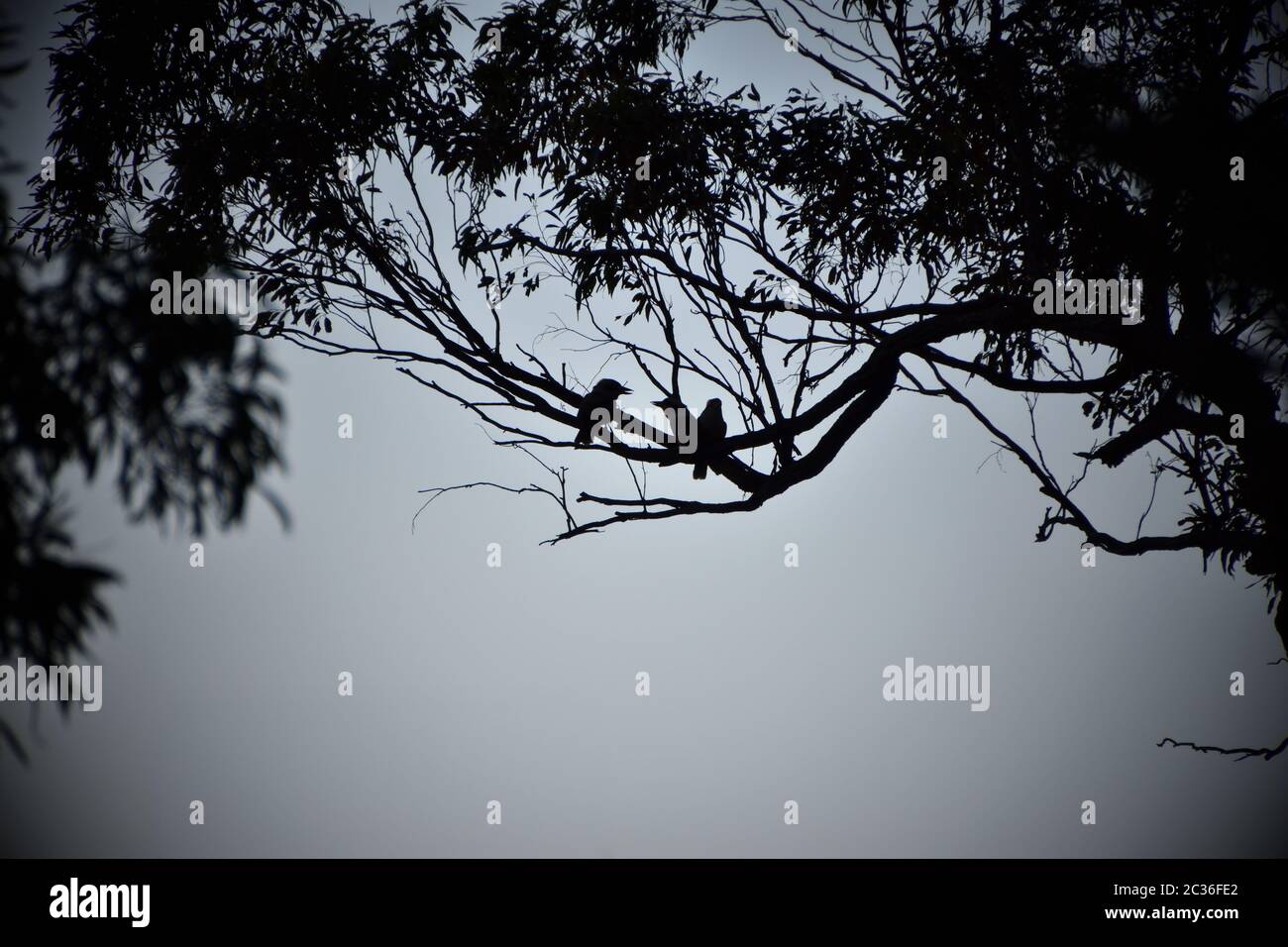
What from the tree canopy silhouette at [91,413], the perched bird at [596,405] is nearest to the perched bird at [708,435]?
the perched bird at [596,405]

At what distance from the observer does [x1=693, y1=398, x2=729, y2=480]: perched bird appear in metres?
4.09

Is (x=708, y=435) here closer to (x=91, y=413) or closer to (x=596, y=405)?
(x=596, y=405)

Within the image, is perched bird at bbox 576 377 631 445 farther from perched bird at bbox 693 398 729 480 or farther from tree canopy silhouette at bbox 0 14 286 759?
tree canopy silhouette at bbox 0 14 286 759

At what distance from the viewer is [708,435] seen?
4191 millimetres

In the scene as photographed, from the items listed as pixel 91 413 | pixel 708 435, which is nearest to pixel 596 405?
pixel 708 435

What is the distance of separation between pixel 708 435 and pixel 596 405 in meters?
0.51

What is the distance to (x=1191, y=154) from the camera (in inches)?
94.2

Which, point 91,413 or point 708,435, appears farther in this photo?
point 708,435

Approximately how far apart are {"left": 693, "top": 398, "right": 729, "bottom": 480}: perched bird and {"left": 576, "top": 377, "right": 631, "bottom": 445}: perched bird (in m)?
0.39

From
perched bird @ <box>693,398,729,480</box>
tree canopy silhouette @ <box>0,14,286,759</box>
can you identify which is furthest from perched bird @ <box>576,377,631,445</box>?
tree canopy silhouette @ <box>0,14,286,759</box>

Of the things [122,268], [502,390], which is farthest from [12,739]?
[502,390]

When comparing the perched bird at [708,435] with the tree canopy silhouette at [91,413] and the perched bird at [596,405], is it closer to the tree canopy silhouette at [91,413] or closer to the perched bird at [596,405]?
the perched bird at [596,405]
